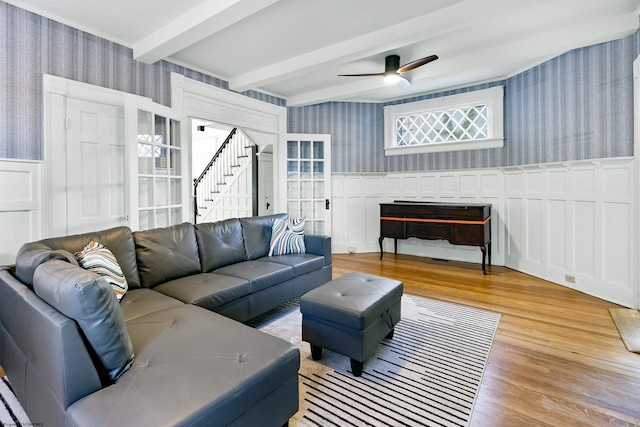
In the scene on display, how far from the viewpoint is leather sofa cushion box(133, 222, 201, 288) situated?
242cm

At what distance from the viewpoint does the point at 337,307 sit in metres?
1.94

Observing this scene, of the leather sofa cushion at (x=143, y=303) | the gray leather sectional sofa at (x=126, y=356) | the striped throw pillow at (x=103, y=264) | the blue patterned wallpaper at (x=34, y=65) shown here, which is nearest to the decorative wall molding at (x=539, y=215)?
the gray leather sectional sofa at (x=126, y=356)

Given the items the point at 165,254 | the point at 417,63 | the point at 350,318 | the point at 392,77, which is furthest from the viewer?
the point at 392,77

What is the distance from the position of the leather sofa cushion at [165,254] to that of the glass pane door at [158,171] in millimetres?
822

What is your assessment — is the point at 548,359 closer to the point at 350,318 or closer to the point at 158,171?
the point at 350,318

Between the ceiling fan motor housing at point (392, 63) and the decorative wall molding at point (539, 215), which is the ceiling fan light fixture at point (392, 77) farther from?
the decorative wall molding at point (539, 215)

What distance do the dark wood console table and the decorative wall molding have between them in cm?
40

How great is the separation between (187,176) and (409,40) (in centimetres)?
295

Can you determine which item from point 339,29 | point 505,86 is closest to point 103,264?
point 339,29

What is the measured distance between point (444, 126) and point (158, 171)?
4337mm

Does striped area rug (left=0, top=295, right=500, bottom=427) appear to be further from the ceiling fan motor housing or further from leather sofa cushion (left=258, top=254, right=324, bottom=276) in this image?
the ceiling fan motor housing

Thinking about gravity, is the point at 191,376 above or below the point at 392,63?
below

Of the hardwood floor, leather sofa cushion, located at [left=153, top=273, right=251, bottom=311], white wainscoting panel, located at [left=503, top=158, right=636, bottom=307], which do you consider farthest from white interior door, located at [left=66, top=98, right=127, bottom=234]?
white wainscoting panel, located at [left=503, top=158, right=636, bottom=307]

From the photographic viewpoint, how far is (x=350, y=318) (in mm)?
1868
